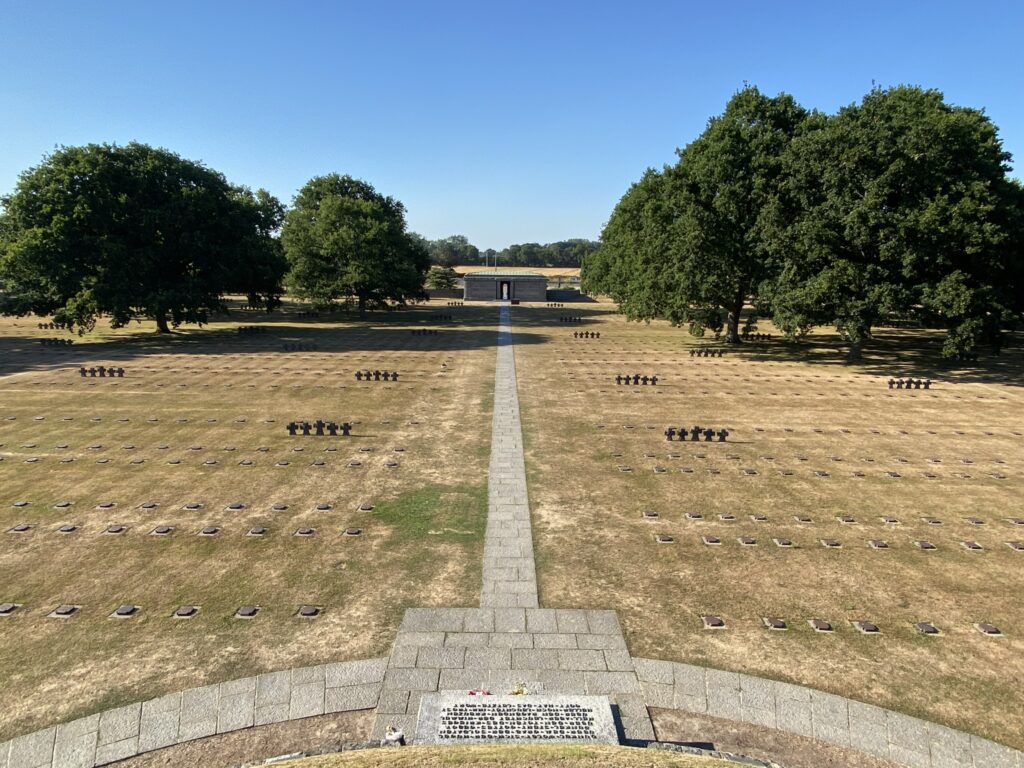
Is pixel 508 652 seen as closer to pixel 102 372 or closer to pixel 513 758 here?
pixel 513 758

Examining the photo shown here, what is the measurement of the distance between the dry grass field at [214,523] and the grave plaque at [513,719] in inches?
72.6

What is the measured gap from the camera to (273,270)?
168 feet

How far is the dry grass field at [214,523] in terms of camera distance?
7820mm

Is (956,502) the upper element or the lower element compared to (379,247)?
lower

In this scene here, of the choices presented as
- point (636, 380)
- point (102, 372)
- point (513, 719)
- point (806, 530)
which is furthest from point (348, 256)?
point (513, 719)

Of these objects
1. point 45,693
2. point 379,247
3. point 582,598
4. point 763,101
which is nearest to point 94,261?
point 379,247

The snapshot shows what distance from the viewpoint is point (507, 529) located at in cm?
1197

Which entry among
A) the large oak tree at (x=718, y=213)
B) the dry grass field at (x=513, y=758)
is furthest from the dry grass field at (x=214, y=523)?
the large oak tree at (x=718, y=213)

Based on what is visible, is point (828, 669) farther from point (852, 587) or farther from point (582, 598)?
point (582, 598)

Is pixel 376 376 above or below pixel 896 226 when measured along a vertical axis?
below

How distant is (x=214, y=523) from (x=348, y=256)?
51.1 metres

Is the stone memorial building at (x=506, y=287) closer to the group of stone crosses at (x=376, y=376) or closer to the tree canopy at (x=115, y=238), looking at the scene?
the tree canopy at (x=115, y=238)

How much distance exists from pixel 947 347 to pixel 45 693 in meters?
36.0

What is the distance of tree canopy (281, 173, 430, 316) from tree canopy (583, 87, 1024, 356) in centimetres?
3124
